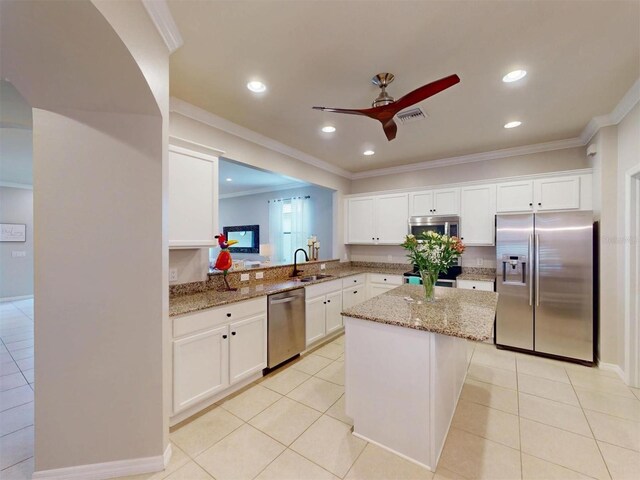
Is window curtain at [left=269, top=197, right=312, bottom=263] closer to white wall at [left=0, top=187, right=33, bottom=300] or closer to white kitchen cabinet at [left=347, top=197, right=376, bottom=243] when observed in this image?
white kitchen cabinet at [left=347, top=197, right=376, bottom=243]

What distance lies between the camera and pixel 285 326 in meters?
2.99

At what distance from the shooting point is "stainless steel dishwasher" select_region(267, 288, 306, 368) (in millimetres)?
2824

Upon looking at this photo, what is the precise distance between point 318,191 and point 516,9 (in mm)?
4563

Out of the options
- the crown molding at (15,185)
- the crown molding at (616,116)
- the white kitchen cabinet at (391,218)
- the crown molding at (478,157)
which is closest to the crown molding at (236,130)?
the crown molding at (478,157)

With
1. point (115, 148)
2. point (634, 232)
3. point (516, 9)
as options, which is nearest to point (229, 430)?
point (115, 148)

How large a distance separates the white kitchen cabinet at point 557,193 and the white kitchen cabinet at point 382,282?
2.10 metres

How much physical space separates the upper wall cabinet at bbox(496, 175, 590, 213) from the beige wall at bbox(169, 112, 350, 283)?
103 inches

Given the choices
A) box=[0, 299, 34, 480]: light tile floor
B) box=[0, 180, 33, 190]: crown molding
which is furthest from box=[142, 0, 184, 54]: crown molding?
box=[0, 180, 33, 190]: crown molding

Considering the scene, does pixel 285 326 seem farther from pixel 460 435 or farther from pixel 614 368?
pixel 614 368

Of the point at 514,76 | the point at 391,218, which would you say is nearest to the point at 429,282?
the point at 514,76

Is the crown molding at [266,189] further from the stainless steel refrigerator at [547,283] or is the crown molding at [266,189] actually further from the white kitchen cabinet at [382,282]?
the stainless steel refrigerator at [547,283]

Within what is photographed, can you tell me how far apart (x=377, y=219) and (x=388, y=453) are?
3.51 m

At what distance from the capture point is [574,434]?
196 centimetres

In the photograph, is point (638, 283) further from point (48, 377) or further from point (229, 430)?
point (48, 377)
